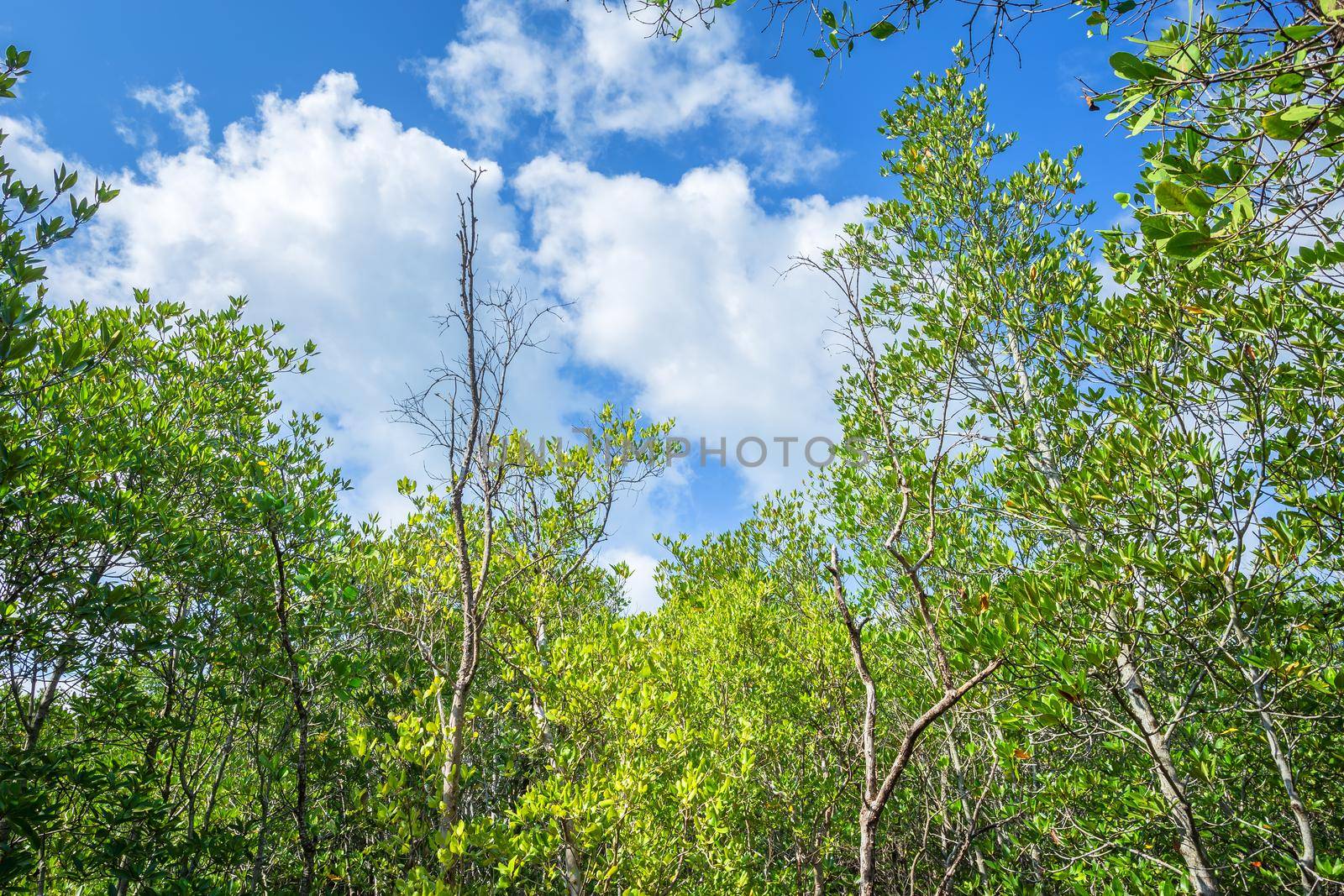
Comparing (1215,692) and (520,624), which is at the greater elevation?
(520,624)

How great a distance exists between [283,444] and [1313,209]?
9872mm

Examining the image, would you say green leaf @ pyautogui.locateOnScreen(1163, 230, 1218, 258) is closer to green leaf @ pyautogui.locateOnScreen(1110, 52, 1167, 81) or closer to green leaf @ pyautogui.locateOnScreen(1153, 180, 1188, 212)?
green leaf @ pyautogui.locateOnScreen(1153, 180, 1188, 212)

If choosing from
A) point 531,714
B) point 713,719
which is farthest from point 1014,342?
point 531,714

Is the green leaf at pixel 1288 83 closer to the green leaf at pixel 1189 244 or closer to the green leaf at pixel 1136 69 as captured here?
the green leaf at pixel 1136 69

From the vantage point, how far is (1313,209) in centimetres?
204

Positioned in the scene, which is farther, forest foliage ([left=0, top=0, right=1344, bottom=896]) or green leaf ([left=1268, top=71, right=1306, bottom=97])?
forest foliage ([left=0, top=0, right=1344, bottom=896])

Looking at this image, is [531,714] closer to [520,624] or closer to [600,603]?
[520,624]

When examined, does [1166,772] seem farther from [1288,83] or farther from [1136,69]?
[1136,69]

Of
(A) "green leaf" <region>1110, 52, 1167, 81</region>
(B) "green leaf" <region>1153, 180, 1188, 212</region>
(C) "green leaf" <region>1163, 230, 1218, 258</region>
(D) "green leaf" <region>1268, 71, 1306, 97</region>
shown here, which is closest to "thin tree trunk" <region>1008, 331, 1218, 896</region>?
(C) "green leaf" <region>1163, 230, 1218, 258</region>

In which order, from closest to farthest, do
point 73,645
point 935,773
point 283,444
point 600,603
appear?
point 73,645 → point 283,444 → point 935,773 → point 600,603

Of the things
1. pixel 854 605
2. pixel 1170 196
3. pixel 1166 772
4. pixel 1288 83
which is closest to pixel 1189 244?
pixel 1170 196

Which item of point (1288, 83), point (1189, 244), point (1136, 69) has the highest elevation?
point (1136, 69)

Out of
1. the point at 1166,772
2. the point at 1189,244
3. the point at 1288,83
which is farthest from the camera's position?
the point at 1166,772

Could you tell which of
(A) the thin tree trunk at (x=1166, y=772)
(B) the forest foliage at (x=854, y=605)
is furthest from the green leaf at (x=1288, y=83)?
(A) the thin tree trunk at (x=1166, y=772)
